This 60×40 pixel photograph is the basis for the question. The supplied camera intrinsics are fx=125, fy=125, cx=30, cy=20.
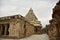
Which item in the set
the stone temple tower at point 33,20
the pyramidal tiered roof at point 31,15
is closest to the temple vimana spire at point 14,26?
the stone temple tower at point 33,20

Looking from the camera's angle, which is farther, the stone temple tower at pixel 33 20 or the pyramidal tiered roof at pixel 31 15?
the pyramidal tiered roof at pixel 31 15

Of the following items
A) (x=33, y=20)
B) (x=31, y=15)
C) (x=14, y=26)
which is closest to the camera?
(x=14, y=26)

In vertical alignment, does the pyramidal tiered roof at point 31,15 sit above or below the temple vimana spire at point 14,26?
above

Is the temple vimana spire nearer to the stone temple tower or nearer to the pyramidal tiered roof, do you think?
the stone temple tower

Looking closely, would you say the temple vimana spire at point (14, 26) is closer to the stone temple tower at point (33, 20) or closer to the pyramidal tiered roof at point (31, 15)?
the stone temple tower at point (33, 20)

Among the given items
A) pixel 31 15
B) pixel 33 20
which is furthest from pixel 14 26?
pixel 33 20

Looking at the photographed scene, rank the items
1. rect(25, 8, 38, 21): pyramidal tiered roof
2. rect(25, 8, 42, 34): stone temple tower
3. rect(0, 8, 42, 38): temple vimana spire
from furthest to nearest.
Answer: rect(25, 8, 38, 21): pyramidal tiered roof, rect(25, 8, 42, 34): stone temple tower, rect(0, 8, 42, 38): temple vimana spire

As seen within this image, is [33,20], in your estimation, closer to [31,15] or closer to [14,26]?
[31,15]

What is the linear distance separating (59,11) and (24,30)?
15.5 meters

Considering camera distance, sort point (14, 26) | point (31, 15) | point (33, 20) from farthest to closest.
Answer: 1. point (33, 20)
2. point (31, 15)
3. point (14, 26)

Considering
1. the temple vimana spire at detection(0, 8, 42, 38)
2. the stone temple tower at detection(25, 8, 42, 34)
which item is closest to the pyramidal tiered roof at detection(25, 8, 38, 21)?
the stone temple tower at detection(25, 8, 42, 34)

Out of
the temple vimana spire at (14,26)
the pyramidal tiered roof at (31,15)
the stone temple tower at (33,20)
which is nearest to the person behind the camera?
the temple vimana spire at (14,26)

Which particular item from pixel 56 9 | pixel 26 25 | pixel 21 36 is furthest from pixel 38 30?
pixel 56 9

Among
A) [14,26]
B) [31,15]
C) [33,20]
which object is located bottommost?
[14,26]
